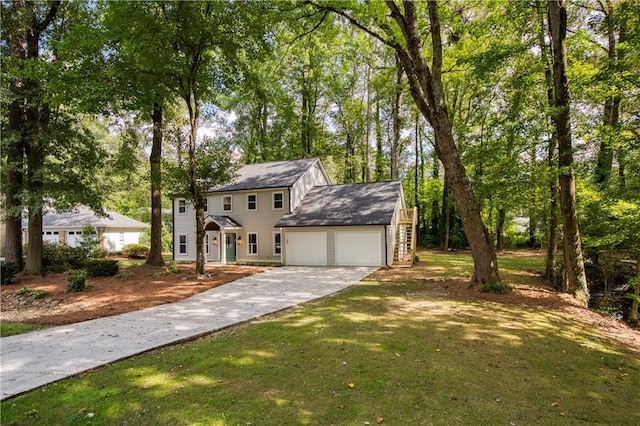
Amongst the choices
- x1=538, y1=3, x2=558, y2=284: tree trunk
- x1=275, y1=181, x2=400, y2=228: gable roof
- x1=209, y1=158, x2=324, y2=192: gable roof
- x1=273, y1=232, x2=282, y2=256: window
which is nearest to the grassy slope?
x1=538, y1=3, x2=558, y2=284: tree trunk

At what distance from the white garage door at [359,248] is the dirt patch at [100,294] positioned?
4946 mm

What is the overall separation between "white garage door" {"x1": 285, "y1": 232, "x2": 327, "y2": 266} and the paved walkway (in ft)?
19.9

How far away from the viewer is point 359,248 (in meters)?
17.3

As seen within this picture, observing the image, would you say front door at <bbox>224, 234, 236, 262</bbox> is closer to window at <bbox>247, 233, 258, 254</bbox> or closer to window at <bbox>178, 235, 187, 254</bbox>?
window at <bbox>247, 233, 258, 254</bbox>

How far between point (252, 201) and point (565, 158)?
15916 millimetres

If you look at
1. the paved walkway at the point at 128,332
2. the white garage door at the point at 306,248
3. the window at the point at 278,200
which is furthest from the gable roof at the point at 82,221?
the paved walkway at the point at 128,332

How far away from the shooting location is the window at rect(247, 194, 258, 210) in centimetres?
2095

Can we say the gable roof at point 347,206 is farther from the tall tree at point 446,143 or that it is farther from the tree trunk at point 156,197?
the tall tree at point 446,143

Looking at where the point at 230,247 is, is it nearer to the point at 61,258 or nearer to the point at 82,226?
the point at 61,258

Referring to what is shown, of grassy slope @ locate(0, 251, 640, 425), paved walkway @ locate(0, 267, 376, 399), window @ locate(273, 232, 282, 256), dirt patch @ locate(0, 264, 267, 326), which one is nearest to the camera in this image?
grassy slope @ locate(0, 251, 640, 425)

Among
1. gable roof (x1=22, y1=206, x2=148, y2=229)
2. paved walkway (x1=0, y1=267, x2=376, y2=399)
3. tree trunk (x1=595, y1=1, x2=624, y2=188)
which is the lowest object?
paved walkway (x1=0, y1=267, x2=376, y2=399)

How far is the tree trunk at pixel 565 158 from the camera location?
9.41 meters

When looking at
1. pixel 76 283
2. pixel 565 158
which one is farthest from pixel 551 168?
pixel 76 283

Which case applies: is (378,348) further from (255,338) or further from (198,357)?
(198,357)
